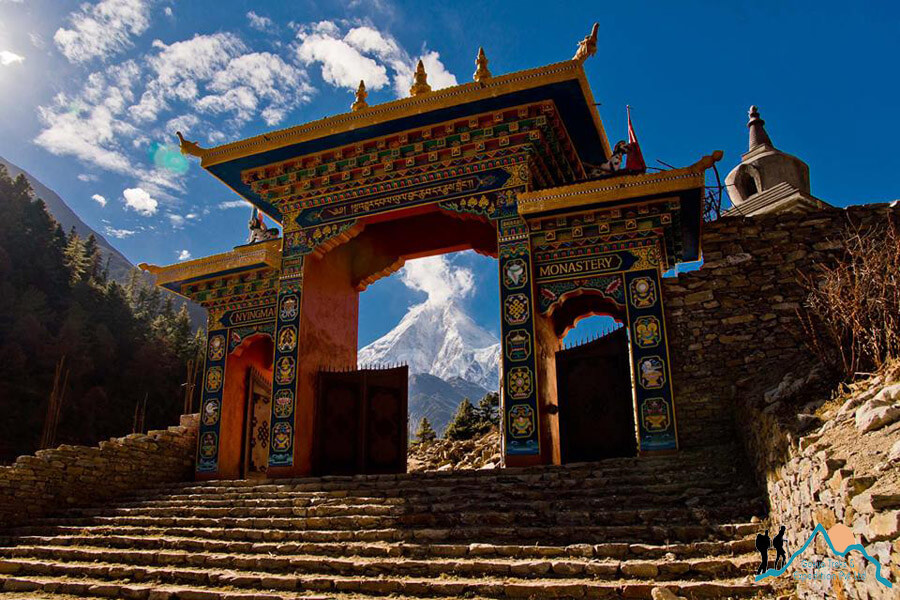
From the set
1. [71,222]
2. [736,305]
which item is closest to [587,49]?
[736,305]

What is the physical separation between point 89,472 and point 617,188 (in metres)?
10.0

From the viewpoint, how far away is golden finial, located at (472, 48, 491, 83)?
12.0 metres

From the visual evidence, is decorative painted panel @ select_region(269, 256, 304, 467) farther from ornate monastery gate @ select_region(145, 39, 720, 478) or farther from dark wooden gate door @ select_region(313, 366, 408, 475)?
dark wooden gate door @ select_region(313, 366, 408, 475)

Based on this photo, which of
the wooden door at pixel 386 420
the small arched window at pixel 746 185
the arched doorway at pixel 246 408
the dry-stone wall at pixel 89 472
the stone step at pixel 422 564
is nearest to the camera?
the stone step at pixel 422 564

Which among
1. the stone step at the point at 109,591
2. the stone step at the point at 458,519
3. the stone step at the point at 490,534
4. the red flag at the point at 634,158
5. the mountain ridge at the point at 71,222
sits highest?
the mountain ridge at the point at 71,222

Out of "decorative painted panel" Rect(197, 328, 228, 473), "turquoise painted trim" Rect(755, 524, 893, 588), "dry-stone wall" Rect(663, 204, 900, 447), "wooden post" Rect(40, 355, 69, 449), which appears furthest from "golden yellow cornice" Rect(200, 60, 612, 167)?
"wooden post" Rect(40, 355, 69, 449)

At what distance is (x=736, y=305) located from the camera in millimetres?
10445

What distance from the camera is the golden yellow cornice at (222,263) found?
13609 millimetres

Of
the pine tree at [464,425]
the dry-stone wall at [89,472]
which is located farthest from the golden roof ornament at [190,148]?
the pine tree at [464,425]

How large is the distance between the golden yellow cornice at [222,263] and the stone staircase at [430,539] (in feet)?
16.5

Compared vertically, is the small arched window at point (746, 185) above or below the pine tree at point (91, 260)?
below

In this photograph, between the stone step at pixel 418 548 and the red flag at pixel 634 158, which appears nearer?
the stone step at pixel 418 548

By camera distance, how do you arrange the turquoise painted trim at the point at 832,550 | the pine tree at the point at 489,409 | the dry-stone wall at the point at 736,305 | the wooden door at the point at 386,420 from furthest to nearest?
the pine tree at the point at 489,409 → the wooden door at the point at 386,420 → the dry-stone wall at the point at 736,305 → the turquoise painted trim at the point at 832,550

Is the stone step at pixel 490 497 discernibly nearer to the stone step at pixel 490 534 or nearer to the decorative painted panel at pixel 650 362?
the stone step at pixel 490 534
